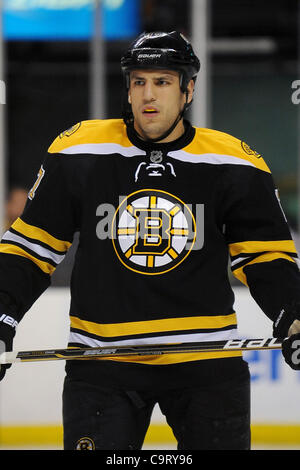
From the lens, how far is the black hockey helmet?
168 centimetres

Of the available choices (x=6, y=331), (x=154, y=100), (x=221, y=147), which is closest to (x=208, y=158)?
(x=221, y=147)

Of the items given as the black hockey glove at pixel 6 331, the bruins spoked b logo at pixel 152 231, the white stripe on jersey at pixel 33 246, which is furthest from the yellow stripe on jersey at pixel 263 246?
the black hockey glove at pixel 6 331

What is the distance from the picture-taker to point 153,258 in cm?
166

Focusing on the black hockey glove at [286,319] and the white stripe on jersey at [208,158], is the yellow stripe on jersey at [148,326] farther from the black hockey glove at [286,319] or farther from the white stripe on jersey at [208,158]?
the white stripe on jersey at [208,158]

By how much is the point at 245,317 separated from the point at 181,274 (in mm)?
1688

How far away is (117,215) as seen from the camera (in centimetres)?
168

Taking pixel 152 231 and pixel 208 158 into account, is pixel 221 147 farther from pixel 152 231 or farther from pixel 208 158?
pixel 152 231

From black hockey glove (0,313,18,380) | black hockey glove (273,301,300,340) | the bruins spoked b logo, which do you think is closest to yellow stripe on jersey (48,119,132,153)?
the bruins spoked b logo

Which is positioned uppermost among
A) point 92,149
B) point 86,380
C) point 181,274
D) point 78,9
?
point 78,9

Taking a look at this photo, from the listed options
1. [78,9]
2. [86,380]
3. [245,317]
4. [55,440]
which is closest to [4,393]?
[55,440]

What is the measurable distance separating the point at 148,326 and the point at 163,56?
0.53 m
